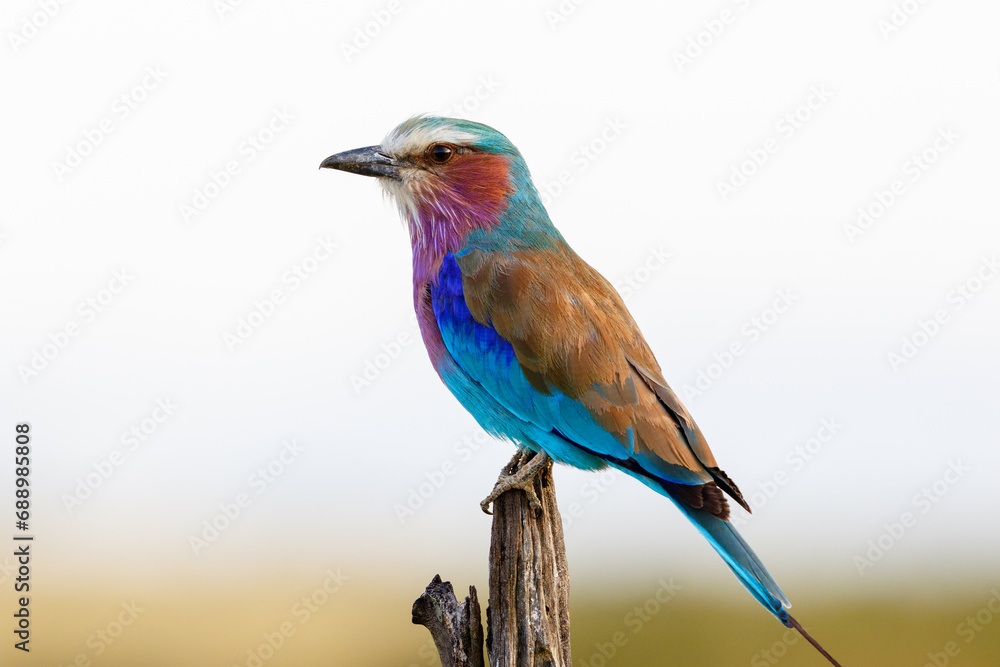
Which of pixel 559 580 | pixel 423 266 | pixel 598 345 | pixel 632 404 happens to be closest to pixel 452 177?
pixel 423 266

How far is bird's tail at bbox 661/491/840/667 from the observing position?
3613mm

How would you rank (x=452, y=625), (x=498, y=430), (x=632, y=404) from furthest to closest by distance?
1. (x=498, y=430)
2. (x=632, y=404)
3. (x=452, y=625)

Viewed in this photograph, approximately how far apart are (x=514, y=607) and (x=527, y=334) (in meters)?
1.25

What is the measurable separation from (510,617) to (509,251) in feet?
5.89

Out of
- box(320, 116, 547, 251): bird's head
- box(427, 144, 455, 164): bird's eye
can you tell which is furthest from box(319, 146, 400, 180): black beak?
box(427, 144, 455, 164): bird's eye

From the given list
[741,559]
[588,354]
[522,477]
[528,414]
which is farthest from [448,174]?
[741,559]

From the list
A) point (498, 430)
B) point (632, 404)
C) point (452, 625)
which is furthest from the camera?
point (498, 430)

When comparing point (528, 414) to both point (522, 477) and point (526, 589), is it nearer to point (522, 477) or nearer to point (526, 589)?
point (522, 477)

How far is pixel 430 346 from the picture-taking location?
459 centimetres

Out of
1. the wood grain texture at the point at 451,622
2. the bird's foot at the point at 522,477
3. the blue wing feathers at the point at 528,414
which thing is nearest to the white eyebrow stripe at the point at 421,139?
the blue wing feathers at the point at 528,414

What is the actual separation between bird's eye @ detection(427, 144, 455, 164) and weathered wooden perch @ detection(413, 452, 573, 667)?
1.94m

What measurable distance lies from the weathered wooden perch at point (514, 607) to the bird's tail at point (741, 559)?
0.64m

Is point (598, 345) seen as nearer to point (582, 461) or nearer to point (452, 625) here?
point (582, 461)

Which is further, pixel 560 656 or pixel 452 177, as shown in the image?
pixel 452 177
